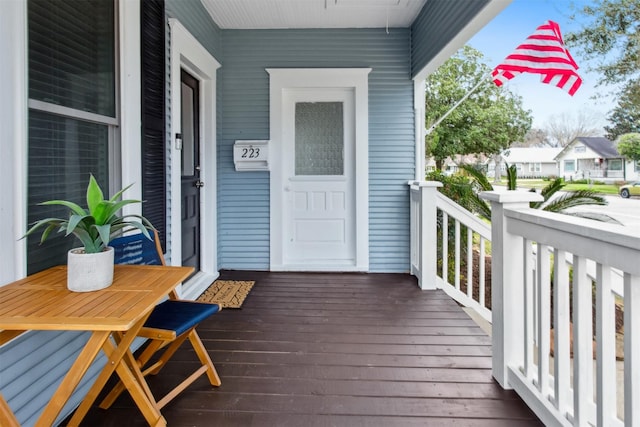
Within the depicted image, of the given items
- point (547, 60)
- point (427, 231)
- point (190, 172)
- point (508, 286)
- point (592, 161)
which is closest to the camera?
point (508, 286)

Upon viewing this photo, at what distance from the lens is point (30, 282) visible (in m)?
1.50

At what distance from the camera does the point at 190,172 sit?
3.77 m

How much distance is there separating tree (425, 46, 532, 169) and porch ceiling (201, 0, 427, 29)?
612cm

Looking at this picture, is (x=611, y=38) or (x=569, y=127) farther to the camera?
(x=569, y=127)

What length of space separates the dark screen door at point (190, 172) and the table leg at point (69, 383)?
243cm

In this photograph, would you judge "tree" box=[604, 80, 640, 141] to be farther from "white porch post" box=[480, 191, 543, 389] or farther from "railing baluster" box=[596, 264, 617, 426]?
"railing baluster" box=[596, 264, 617, 426]

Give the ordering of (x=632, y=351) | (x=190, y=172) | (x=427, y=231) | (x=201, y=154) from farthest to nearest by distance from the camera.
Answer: (x=201, y=154)
(x=190, y=172)
(x=427, y=231)
(x=632, y=351)

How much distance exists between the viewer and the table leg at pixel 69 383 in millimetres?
1187

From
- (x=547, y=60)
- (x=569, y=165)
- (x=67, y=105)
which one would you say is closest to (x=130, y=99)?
(x=67, y=105)

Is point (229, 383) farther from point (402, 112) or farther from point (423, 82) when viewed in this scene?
point (423, 82)

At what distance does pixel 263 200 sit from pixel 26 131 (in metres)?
2.86

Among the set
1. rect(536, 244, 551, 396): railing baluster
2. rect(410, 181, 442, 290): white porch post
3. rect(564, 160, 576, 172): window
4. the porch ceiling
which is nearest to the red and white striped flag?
the porch ceiling

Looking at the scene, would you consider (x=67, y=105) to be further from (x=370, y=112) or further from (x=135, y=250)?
(x=370, y=112)

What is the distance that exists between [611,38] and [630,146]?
1.45m
